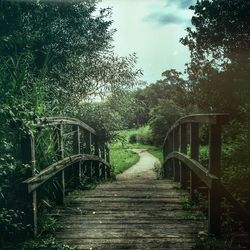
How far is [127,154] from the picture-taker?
974 inches

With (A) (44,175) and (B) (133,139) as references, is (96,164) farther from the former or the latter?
(B) (133,139)

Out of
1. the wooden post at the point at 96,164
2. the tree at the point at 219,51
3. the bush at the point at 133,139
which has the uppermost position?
the tree at the point at 219,51

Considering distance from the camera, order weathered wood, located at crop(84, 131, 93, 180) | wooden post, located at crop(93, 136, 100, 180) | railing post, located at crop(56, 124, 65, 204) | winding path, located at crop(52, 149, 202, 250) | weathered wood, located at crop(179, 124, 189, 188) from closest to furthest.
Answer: winding path, located at crop(52, 149, 202, 250) < railing post, located at crop(56, 124, 65, 204) < weathered wood, located at crop(179, 124, 189, 188) < weathered wood, located at crop(84, 131, 93, 180) < wooden post, located at crop(93, 136, 100, 180)

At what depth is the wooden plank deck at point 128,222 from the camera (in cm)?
425

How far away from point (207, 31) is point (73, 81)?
12.0 meters

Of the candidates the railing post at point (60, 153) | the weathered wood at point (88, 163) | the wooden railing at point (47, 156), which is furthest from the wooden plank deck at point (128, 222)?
the weathered wood at point (88, 163)

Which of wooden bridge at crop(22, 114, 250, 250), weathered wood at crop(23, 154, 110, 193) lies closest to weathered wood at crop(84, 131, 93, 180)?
wooden bridge at crop(22, 114, 250, 250)

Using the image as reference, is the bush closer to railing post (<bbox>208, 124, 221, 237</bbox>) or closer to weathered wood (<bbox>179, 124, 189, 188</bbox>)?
weathered wood (<bbox>179, 124, 189, 188</bbox>)

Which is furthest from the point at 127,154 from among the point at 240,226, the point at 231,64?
the point at 240,226

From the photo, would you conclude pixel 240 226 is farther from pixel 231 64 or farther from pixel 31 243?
pixel 231 64

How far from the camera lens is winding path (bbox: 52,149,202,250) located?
4.25 meters

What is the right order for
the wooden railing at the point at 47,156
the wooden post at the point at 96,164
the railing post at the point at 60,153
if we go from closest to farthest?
the wooden railing at the point at 47,156 → the railing post at the point at 60,153 → the wooden post at the point at 96,164

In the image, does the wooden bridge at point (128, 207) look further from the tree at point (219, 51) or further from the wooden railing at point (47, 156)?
the tree at point (219, 51)

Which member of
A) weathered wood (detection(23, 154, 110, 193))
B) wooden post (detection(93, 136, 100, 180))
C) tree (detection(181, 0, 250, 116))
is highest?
tree (detection(181, 0, 250, 116))
